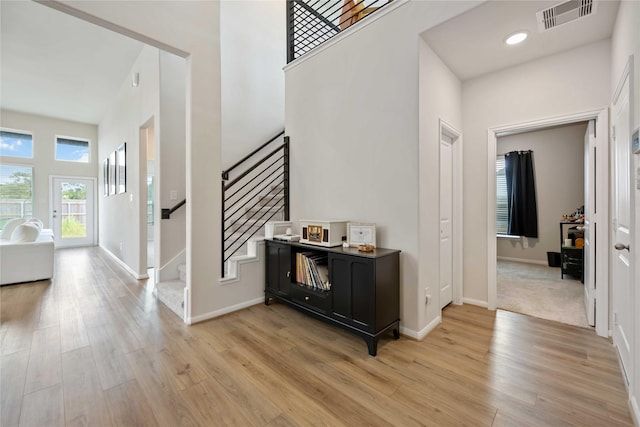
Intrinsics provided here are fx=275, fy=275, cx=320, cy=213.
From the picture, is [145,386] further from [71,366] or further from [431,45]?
[431,45]

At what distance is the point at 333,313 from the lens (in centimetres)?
240

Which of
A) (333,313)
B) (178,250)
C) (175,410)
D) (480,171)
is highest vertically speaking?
(480,171)

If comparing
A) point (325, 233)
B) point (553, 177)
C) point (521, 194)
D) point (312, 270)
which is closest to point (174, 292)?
point (312, 270)

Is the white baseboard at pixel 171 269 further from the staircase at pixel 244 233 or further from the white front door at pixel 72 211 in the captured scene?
the white front door at pixel 72 211

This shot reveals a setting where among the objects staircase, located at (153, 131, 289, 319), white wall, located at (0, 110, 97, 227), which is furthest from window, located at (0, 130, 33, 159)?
staircase, located at (153, 131, 289, 319)

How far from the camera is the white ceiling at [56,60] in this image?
361cm

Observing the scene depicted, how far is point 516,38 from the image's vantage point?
230 centimetres

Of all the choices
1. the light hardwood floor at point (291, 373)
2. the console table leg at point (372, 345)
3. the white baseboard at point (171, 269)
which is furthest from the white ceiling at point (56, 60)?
the console table leg at point (372, 345)

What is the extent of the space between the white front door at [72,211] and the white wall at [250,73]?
6214 millimetres

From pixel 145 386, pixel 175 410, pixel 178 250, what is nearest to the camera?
pixel 175 410

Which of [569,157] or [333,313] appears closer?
[333,313]

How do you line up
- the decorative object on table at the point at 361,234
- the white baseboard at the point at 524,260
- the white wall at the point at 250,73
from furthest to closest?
the white baseboard at the point at 524,260 < the white wall at the point at 250,73 < the decorative object on table at the point at 361,234

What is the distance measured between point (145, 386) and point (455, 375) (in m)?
2.01

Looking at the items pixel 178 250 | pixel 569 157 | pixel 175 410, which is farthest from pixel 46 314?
pixel 569 157
